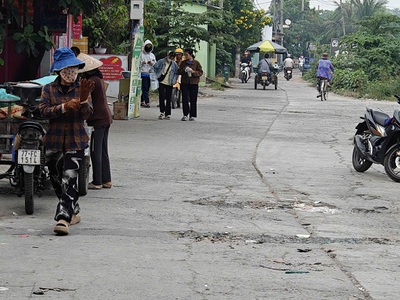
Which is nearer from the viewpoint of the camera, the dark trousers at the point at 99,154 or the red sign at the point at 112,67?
the dark trousers at the point at 99,154

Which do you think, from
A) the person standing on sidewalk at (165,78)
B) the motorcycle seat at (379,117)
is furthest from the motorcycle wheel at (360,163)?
the person standing on sidewalk at (165,78)

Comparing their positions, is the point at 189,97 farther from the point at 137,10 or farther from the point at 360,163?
the point at 360,163

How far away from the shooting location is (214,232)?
9.07m

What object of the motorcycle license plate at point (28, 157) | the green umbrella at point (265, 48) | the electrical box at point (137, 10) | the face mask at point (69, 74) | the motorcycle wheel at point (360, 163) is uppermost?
the electrical box at point (137, 10)

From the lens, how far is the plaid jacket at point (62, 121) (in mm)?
9031

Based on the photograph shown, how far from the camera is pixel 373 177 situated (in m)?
14.3

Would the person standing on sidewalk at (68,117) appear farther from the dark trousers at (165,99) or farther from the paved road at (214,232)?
the dark trousers at (165,99)

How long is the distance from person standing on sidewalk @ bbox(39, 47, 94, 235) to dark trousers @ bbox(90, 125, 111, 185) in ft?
6.46

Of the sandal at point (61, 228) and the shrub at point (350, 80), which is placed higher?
the sandal at point (61, 228)

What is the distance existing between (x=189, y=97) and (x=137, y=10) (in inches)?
101

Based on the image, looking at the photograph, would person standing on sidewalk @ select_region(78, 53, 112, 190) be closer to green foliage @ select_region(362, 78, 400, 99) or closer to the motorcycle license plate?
Answer: the motorcycle license plate

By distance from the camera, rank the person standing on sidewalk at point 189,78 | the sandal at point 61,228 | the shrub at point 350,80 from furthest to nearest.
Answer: the shrub at point 350,80 < the person standing on sidewalk at point 189,78 < the sandal at point 61,228

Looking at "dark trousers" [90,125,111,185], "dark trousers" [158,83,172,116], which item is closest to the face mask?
"dark trousers" [90,125,111,185]

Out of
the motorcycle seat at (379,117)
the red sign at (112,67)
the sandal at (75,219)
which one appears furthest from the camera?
the red sign at (112,67)
